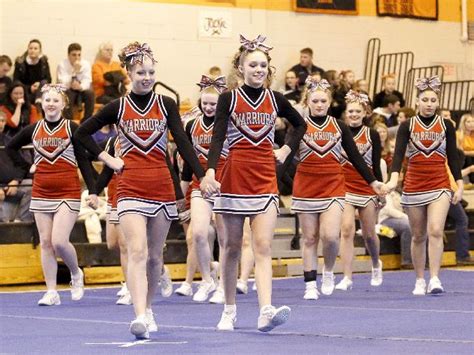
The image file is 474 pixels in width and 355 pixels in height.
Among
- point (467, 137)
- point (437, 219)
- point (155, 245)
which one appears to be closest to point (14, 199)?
point (437, 219)

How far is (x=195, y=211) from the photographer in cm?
952

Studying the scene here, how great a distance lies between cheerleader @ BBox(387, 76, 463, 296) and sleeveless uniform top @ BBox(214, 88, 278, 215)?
9.54ft

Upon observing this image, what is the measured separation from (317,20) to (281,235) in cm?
588

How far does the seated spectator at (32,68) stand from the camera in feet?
49.1

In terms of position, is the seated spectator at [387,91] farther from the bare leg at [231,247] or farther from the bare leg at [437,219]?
the bare leg at [231,247]

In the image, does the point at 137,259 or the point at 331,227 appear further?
the point at 331,227

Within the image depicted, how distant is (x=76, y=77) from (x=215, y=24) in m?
3.09

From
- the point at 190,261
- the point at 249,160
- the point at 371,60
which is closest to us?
the point at 249,160

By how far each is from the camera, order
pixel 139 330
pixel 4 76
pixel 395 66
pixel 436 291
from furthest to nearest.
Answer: pixel 395 66
pixel 4 76
pixel 436 291
pixel 139 330

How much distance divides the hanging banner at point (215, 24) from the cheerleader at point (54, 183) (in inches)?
318

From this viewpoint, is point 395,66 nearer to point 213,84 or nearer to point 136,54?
point 213,84

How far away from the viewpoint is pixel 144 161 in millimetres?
6914

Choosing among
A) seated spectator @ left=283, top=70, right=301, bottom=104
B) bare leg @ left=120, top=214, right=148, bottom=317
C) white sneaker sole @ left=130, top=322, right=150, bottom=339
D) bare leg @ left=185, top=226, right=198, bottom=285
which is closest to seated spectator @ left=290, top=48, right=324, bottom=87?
seated spectator @ left=283, top=70, right=301, bottom=104

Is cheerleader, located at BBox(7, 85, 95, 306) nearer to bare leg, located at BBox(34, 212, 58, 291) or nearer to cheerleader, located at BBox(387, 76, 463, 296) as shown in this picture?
bare leg, located at BBox(34, 212, 58, 291)
